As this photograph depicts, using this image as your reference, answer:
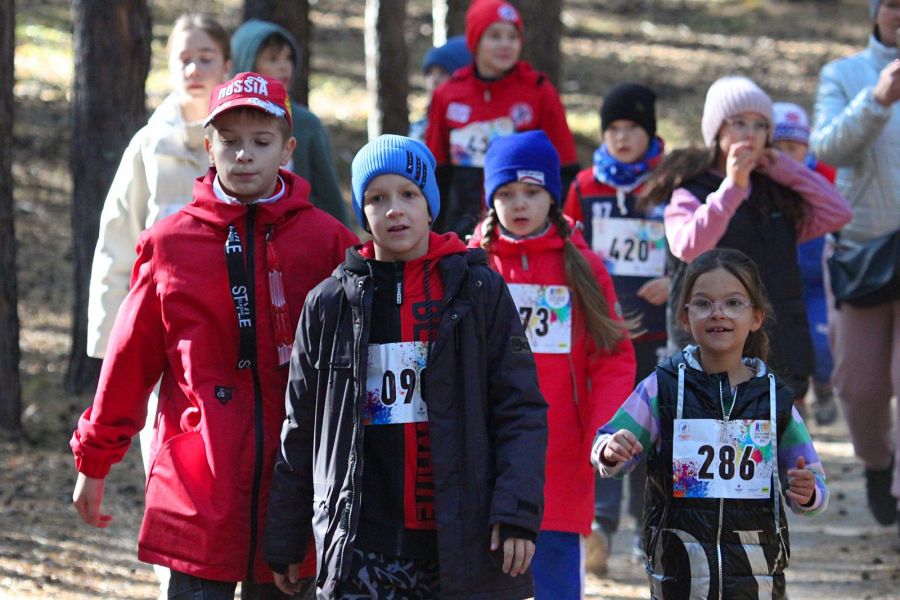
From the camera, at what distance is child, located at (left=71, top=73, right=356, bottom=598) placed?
14.4 feet

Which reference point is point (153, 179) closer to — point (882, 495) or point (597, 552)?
point (597, 552)

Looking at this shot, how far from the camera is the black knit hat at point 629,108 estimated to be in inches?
305

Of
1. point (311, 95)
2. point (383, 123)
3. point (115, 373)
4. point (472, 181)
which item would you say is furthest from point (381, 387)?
point (311, 95)

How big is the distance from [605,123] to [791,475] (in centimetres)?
375

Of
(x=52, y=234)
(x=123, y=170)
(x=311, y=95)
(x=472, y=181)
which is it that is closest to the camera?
(x=123, y=170)

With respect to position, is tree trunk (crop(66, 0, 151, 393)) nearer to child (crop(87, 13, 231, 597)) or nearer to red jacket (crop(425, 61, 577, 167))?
red jacket (crop(425, 61, 577, 167))

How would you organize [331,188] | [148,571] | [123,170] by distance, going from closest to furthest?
[123,170], [331,188], [148,571]

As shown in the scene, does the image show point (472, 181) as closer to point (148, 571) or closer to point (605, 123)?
point (605, 123)

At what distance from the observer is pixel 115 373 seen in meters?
4.54

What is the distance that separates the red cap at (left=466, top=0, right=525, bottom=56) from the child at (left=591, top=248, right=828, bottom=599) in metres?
4.26

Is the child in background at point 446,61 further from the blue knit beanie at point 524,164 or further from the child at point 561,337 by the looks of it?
the child at point 561,337

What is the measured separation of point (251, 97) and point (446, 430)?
4.19 ft

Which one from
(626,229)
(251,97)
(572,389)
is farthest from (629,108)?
(251,97)

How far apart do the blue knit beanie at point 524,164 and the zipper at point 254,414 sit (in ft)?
4.97
